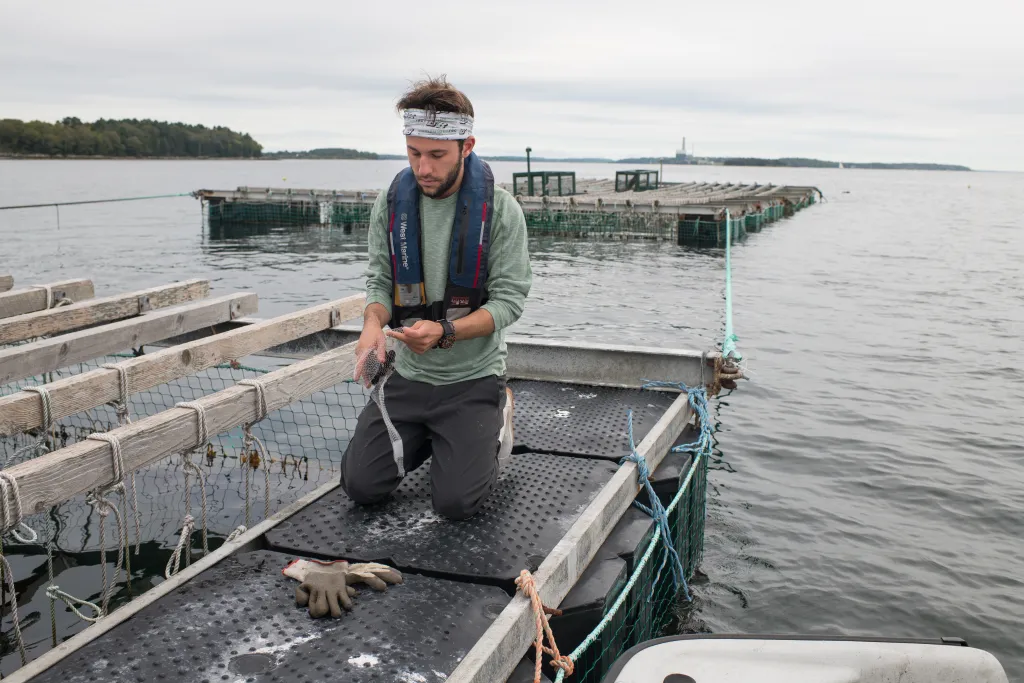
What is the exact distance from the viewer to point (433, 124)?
4512 mm

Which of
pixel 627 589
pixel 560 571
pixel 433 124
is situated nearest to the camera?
pixel 560 571

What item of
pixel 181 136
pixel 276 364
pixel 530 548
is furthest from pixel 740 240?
pixel 181 136

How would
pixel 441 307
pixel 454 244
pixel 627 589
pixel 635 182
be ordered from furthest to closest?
pixel 635 182 < pixel 441 307 < pixel 454 244 < pixel 627 589

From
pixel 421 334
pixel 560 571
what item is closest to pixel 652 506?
pixel 560 571

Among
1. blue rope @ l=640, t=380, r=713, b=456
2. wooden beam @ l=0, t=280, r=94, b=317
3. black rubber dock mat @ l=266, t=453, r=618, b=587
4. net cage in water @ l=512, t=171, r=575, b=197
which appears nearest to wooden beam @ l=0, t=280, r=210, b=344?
wooden beam @ l=0, t=280, r=94, b=317

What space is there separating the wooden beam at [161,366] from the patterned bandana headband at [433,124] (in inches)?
98.0

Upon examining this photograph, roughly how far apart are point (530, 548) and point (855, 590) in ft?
14.6

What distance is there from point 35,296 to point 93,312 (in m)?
0.72

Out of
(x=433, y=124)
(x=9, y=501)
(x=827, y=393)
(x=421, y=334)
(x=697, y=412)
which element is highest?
(x=433, y=124)

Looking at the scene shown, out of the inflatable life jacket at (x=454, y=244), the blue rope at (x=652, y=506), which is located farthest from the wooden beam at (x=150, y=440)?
the blue rope at (x=652, y=506)

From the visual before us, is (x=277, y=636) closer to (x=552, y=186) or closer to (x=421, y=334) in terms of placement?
(x=421, y=334)

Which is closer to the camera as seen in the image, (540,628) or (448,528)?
(540,628)

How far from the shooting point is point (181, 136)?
542 feet

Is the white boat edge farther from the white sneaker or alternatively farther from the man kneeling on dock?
the white sneaker
